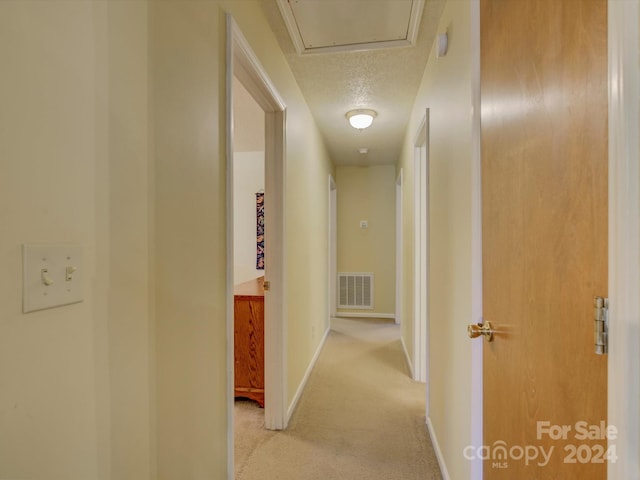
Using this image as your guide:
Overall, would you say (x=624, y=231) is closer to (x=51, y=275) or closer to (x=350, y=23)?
(x=51, y=275)

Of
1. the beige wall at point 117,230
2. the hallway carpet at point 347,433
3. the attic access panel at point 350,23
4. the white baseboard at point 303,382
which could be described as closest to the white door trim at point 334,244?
the white baseboard at point 303,382

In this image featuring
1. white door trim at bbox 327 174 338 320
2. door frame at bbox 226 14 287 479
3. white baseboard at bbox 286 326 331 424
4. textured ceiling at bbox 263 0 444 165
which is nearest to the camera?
textured ceiling at bbox 263 0 444 165

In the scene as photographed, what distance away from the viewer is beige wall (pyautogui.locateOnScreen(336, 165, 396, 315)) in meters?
5.24

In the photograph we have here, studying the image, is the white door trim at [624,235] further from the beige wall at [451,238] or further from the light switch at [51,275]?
the light switch at [51,275]

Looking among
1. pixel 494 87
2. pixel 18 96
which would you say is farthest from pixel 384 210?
pixel 18 96

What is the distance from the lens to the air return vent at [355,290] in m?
5.28

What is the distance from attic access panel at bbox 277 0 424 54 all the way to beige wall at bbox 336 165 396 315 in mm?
3345

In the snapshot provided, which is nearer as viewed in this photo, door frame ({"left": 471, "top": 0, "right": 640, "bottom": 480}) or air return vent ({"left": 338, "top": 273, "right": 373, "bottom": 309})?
door frame ({"left": 471, "top": 0, "right": 640, "bottom": 480})

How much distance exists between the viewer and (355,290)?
5312mm

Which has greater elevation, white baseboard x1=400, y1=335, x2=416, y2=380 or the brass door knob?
the brass door knob

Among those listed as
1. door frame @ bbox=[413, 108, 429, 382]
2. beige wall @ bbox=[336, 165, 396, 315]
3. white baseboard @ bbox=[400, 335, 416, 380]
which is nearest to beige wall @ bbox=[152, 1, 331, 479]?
door frame @ bbox=[413, 108, 429, 382]

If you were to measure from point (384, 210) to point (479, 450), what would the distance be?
4337mm

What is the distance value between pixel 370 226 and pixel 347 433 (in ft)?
11.8

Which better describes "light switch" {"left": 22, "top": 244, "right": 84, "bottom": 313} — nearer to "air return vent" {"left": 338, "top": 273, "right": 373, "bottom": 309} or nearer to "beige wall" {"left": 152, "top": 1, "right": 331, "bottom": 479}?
"beige wall" {"left": 152, "top": 1, "right": 331, "bottom": 479}
